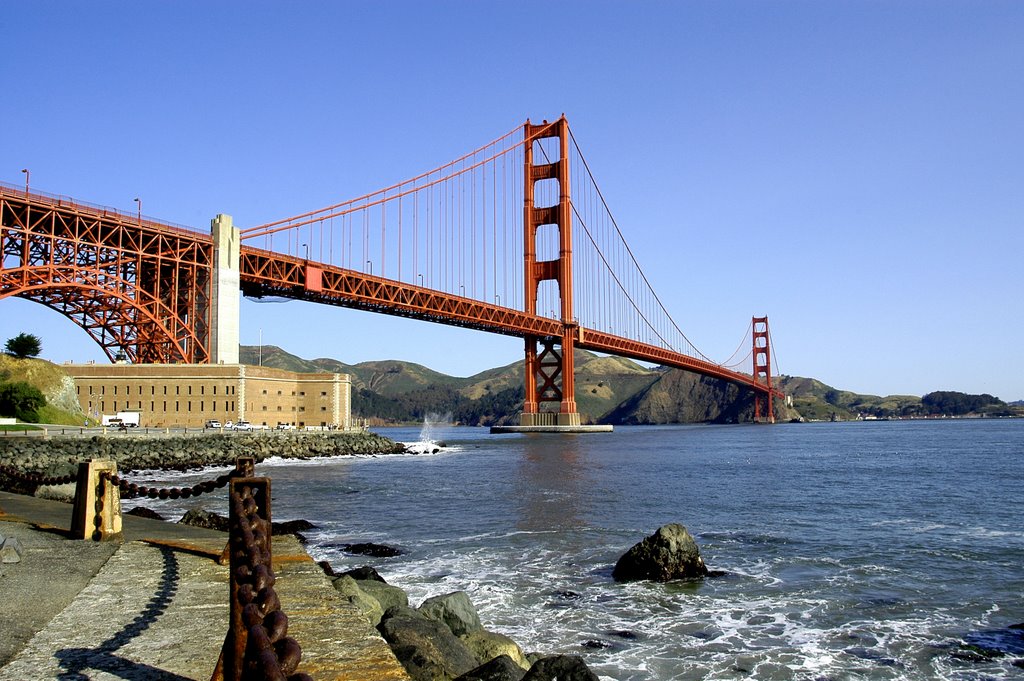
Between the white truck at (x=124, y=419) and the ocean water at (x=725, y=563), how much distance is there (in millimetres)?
21930

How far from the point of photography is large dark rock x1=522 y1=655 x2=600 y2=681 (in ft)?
20.3

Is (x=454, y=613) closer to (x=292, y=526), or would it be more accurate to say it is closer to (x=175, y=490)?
(x=175, y=490)

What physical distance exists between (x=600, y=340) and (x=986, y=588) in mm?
64902

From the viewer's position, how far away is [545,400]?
83.2m

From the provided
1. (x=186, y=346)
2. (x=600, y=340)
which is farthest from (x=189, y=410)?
(x=600, y=340)

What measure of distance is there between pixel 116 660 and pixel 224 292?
170 ft

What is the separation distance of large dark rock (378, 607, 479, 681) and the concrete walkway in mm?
839

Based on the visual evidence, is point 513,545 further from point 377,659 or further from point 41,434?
point 41,434

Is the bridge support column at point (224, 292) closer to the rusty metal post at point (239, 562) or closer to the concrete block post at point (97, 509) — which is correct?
the concrete block post at point (97, 509)

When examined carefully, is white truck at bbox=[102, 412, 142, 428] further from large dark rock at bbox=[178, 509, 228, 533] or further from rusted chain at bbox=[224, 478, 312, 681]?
rusted chain at bbox=[224, 478, 312, 681]

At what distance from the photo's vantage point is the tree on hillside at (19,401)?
44.2 m

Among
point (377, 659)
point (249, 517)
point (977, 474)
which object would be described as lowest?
point (977, 474)

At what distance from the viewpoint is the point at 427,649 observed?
21.0ft

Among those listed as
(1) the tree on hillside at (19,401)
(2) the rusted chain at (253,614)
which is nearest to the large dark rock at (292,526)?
(2) the rusted chain at (253,614)
